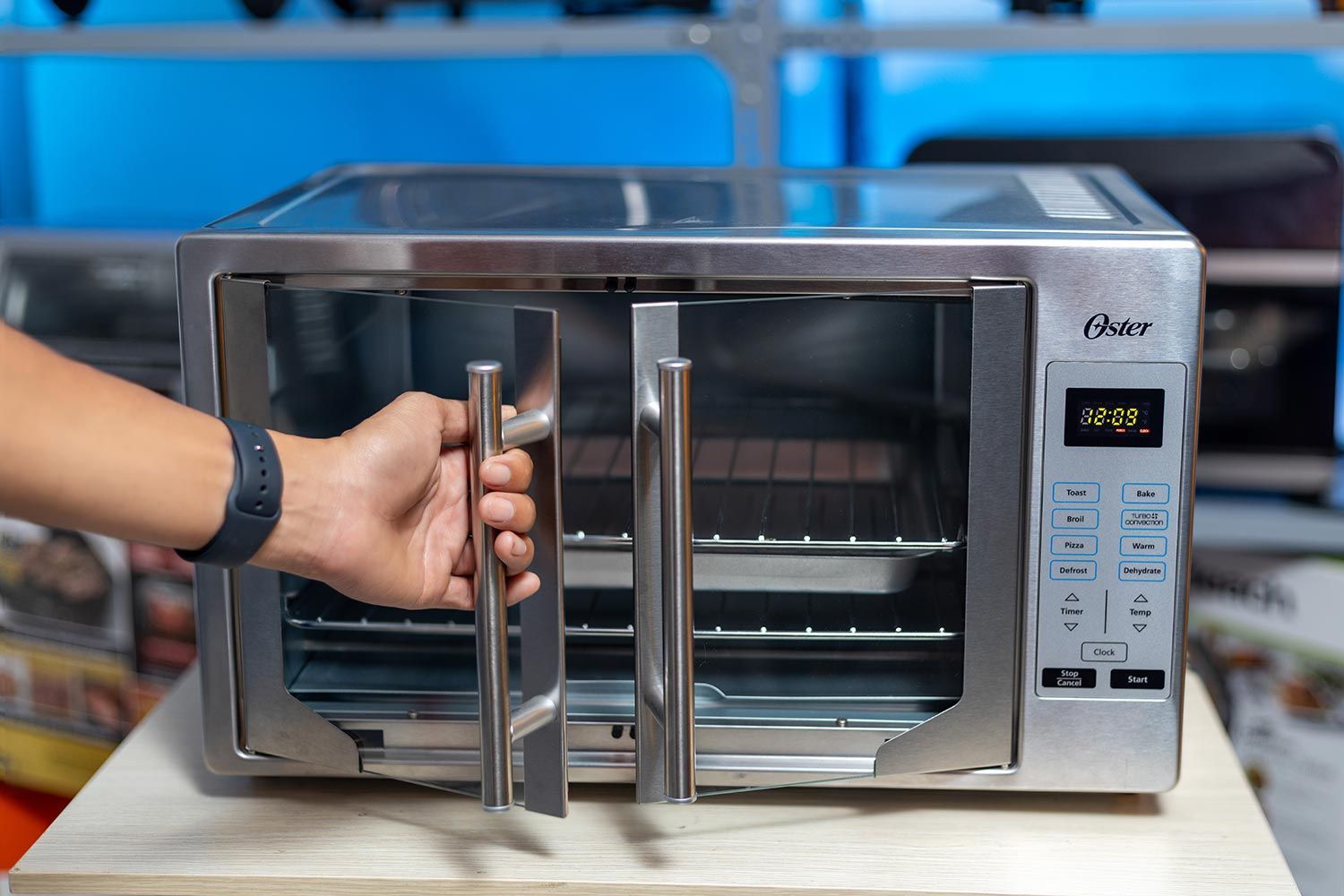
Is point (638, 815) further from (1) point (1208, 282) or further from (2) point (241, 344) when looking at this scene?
(1) point (1208, 282)

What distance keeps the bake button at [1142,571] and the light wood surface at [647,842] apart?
0.18m

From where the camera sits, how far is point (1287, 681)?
145cm

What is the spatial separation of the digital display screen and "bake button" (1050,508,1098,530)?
0.14 feet

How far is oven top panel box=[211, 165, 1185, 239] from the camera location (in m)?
0.81

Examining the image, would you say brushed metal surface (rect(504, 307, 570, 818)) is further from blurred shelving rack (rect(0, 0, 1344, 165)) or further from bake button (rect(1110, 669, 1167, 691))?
blurred shelving rack (rect(0, 0, 1344, 165))

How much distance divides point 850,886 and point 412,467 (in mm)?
370

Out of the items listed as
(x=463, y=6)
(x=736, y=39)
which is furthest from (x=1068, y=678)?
(x=463, y=6)

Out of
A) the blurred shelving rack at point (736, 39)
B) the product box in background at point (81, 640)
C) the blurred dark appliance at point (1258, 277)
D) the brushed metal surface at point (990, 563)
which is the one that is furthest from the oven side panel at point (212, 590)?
the blurred dark appliance at point (1258, 277)

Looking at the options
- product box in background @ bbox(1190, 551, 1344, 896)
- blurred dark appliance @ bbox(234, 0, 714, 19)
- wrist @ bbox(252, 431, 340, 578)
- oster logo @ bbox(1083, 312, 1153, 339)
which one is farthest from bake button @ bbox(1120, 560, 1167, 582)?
blurred dark appliance @ bbox(234, 0, 714, 19)

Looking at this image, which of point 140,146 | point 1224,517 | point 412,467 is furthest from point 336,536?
point 140,146

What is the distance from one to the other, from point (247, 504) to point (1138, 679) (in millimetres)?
550

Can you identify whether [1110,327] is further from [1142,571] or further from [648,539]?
[648,539]

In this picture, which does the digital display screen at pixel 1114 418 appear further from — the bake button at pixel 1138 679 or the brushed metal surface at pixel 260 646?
the brushed metal surface at pixel 260 646

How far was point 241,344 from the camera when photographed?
2.67 feet
